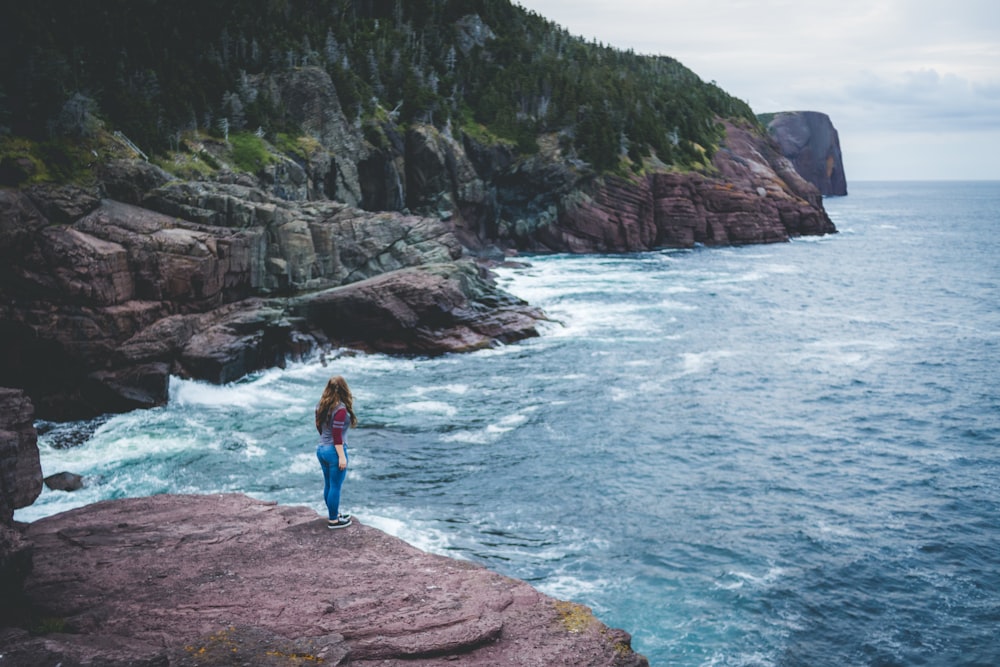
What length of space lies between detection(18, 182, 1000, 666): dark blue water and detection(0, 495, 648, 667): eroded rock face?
22.4 ft

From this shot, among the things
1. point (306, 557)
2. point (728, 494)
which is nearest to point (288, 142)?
point (728, 494)

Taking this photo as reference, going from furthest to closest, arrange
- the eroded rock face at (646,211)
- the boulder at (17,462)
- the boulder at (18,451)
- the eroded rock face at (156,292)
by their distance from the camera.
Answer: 1. the eroded rock face at (646,211)
2. the eroded rock face at (156,292)
3. the boulder at (18,451)
4. the boulder at (17,462)

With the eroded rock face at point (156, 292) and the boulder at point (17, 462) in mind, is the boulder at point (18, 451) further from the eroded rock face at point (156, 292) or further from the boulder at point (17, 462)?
the eroded rock face at point (156, 292)

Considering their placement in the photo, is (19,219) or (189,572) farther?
(19,219)

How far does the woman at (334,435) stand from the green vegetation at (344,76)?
33146mm

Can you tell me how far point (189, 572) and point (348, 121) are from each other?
239 ft

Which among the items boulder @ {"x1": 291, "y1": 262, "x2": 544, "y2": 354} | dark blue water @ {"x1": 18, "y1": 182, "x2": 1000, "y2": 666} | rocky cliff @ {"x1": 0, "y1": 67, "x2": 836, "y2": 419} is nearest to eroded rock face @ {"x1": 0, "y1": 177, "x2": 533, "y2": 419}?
rocky cliff @ {"x1": 0, "y1": 67, "x2": 836, "y2": 419}

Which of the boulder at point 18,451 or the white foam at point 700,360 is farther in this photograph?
the white foam at point 700,360

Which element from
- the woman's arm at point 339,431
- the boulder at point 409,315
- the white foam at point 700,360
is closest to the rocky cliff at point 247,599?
the woman's arm at point 339,431

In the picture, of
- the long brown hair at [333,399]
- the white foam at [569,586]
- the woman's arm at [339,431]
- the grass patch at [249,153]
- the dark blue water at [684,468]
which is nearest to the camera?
the long brown hair at [333,399]

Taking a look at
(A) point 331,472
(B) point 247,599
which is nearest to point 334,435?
(A) point 331,472

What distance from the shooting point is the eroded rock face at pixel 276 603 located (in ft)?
31.9

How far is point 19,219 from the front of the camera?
3181 cm

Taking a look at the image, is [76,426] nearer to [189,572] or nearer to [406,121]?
[189,572]
